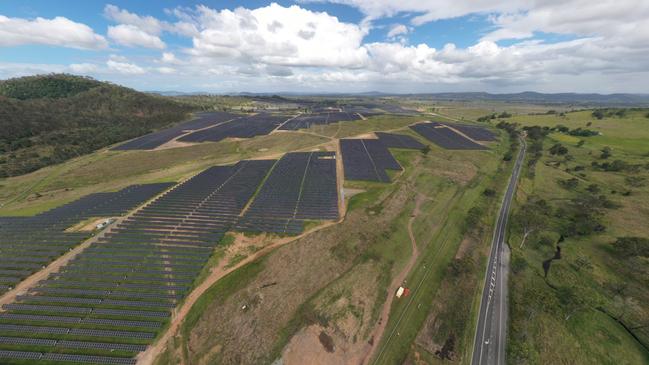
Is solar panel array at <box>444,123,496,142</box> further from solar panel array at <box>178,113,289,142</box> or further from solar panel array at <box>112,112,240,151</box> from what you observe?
solar panel array at <box>112,112,240,151</box>

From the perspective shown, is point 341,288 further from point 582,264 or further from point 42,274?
point 42,274

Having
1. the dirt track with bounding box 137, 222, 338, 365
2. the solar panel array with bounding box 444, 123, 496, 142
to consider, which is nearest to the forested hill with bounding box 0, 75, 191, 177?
the dirt track with bounding box 137, 222, 338, 365

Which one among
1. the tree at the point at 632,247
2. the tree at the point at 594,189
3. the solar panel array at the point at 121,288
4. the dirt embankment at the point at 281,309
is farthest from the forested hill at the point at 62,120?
the tree at the point at 594,189

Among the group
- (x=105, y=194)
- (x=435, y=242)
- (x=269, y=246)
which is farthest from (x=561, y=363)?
(x=105, y=194)

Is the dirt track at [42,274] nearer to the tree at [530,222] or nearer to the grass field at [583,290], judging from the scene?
the grass field at [583,290]

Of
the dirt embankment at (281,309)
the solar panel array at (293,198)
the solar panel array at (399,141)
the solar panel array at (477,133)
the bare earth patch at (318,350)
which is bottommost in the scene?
the bare earth patch at (318,350)

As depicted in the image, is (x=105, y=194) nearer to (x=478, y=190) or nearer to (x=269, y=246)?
(x=269, y=246)
